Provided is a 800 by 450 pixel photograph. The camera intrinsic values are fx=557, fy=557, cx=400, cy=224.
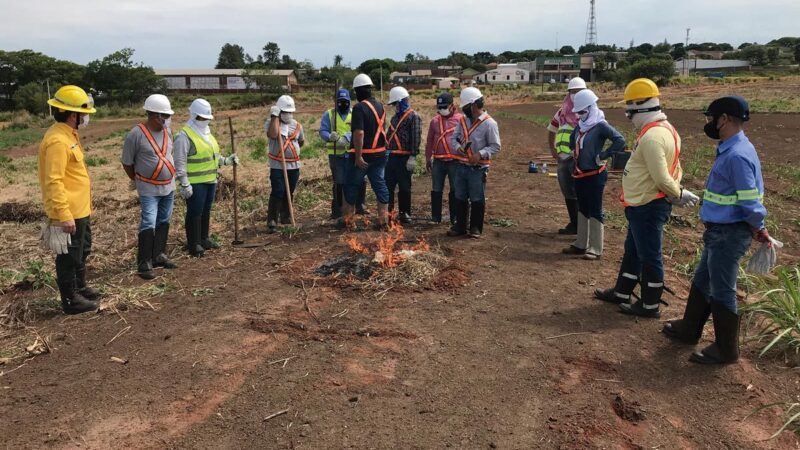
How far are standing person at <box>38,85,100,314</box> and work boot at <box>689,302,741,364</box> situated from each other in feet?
18.0

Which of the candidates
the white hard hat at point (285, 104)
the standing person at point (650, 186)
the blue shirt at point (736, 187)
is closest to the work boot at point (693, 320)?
the standing person at point (650, 186)

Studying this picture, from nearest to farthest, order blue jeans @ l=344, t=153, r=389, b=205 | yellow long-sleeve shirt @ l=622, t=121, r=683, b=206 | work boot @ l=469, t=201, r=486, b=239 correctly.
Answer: yellow long-sleeve shirt @ l=622, t=121, r=683, b=206, work boot @ l=469, t=201, r=486, b=239, blue jeans @ l=344, t=153, r=389, b=205

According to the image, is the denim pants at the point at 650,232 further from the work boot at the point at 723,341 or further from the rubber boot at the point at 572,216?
the rubber boot at the point at 572,216

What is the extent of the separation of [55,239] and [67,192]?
1.47 ft

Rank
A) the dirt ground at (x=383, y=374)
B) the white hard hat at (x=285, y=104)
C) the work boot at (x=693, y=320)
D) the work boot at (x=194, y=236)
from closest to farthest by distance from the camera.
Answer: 1. the dirt ground at (x=383, y=374)
2. the work boot at (x=693, y=320)
3. the work boot at (x=194, y=236)
4. the white hard hat at (x=285, y=104)

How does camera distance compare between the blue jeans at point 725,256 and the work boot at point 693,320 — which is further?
the work boot at point 693,320

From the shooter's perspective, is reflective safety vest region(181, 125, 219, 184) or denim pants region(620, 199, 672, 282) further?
reflective safety vest region(181, 125, 219, 184)

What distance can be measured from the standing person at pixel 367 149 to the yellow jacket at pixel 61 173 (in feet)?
11.4

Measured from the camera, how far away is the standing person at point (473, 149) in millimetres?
7180

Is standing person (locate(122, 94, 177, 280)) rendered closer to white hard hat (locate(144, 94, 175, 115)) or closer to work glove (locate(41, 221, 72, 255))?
white hard hat (locate(144, 94, 175, 115))

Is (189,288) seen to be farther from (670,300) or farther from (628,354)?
(670,300)

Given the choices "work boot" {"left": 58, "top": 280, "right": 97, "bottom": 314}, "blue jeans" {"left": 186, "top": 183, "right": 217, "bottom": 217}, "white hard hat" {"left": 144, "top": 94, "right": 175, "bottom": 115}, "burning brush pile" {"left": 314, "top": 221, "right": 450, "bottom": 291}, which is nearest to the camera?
"work boot" {"left": 58, "top": 280, "right": 97, "bottom": 314}

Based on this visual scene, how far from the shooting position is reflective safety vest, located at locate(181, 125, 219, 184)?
6828 mm

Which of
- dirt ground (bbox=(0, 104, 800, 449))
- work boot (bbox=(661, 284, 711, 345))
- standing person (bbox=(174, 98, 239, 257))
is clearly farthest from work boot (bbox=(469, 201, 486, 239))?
standing person (bbox=(174, 98, 239, 257))
